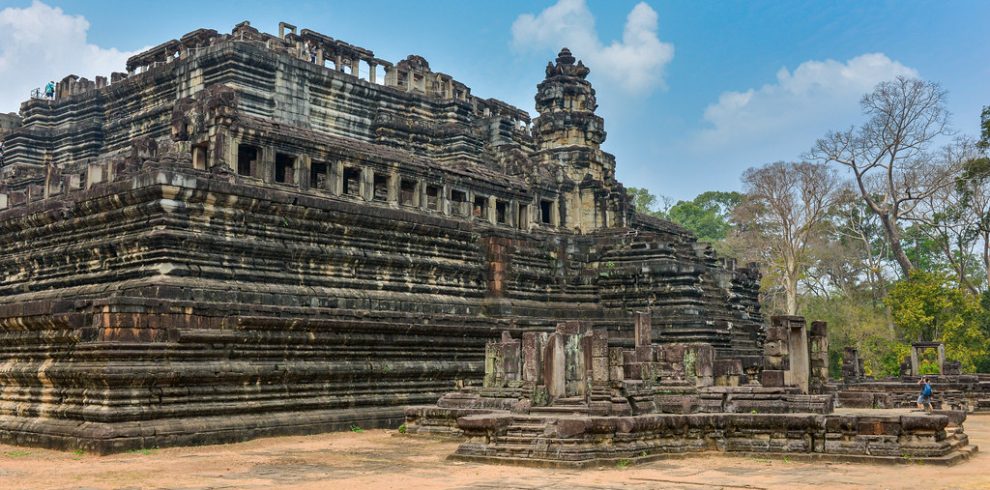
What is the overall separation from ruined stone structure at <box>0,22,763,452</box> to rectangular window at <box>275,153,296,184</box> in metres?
0.06

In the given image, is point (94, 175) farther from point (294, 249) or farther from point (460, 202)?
point (460, 202)

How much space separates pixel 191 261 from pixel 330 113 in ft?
45.3

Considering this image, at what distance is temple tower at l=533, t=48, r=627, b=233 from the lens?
34.2 m

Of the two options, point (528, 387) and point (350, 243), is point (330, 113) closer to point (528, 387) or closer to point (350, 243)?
point (350, 243)

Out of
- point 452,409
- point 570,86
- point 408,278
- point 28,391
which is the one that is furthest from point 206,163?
point 570,86

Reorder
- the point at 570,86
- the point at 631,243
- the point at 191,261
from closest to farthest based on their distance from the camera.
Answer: the point at 191,261, the point at 631,243, the point at 570,86

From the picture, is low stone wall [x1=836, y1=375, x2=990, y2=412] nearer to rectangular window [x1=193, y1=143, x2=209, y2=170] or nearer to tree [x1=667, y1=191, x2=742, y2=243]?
rectangular window [x1=193, y1=143, x2=209, y2=170]

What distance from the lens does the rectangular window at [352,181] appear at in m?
27.1

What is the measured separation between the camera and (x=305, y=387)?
69.6 feet

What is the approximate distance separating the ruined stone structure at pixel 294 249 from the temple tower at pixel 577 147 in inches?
3.1

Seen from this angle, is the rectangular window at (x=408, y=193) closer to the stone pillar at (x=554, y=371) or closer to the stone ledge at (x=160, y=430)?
the stone ledge at (x=160, y=430)

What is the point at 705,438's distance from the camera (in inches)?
670

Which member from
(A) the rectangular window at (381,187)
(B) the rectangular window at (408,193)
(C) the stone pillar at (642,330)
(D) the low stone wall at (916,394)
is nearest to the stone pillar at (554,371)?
(C) the stone pillar at (642,330)

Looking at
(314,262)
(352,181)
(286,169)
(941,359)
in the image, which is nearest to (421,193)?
(352,181)
